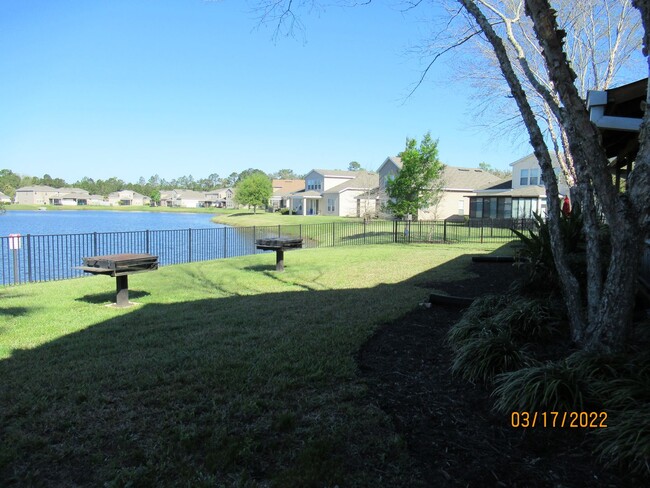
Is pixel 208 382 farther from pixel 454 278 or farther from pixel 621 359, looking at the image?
pixel 454 278

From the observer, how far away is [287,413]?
331cm

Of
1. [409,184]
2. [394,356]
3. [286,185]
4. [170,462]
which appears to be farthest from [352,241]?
[286,185]

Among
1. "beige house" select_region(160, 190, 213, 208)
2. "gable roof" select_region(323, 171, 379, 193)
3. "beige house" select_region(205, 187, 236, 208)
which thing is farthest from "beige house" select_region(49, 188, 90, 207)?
"gable roof" select_region(323, 171, 379, 193)

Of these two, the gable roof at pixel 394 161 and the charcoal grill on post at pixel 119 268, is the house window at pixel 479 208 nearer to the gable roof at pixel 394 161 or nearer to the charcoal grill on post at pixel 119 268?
the gable roof at pixel 394 161

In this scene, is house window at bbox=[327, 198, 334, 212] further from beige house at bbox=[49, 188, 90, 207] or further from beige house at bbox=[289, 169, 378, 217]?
beige house at bbox=[49, 188, 90, 207]

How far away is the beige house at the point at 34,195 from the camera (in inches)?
4203

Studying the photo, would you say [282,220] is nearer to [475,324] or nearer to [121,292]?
[121,292]

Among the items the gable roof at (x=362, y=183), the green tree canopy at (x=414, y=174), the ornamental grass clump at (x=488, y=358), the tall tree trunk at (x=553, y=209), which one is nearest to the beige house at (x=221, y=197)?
the gable roof at (x=362, y=183)

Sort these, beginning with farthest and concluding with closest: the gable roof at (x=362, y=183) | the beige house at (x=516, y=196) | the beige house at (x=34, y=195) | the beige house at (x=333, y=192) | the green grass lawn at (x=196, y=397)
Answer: the beige house at (x=34, y=195) < the beige house at (x=333, y=192) < the gable roof at (x=362, y=183) < the beige house at (x=516, y=196) < the green grass lawn at (x=196, y=397)

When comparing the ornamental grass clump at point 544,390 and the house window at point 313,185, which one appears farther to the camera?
the house window at point 313,185

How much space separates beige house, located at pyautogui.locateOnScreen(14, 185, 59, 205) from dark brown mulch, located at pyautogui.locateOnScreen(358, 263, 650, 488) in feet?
394

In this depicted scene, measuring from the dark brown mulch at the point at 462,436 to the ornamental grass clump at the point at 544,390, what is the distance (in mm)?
139

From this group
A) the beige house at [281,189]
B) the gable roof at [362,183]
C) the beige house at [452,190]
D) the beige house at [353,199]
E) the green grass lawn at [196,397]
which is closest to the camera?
the green grass lawn at [196,397]

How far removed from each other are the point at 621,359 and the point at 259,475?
2692 millimetres
